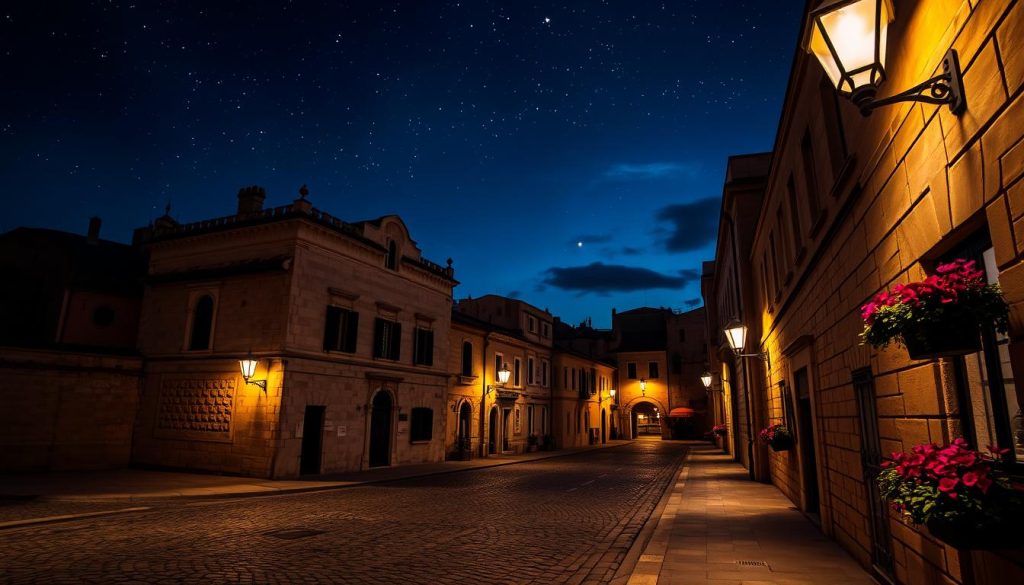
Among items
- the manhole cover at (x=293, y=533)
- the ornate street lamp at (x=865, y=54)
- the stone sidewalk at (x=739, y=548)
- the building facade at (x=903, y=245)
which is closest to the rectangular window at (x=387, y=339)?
the manhole cover at (x=293, y=533)

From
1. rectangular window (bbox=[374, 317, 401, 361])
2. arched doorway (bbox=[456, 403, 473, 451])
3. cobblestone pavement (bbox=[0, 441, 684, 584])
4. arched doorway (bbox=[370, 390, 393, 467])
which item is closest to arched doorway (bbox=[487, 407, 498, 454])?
arched doorway (bbox=[456, 403, 473, 451])

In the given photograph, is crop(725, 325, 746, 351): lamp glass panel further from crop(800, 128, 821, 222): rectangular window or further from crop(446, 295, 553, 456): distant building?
crop(446, 295, 553, 456): distant building

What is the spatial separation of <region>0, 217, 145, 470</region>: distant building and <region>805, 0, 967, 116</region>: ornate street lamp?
22.5 m

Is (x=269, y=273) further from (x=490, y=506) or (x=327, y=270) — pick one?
(x=490, y=506)

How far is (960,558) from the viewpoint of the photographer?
3.69m

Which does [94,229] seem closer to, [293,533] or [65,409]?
[65,409]

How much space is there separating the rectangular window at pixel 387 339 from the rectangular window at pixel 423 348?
1271mm

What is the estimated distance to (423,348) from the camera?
84.2ft

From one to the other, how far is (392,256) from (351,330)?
423 cm

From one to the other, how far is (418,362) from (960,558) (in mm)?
22729

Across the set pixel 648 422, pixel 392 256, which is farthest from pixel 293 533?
pixel 648 422

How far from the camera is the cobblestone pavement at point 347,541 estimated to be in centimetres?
700

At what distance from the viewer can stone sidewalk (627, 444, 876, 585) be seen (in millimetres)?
6384

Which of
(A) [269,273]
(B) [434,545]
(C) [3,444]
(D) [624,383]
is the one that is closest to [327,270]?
(A) [269,273]
